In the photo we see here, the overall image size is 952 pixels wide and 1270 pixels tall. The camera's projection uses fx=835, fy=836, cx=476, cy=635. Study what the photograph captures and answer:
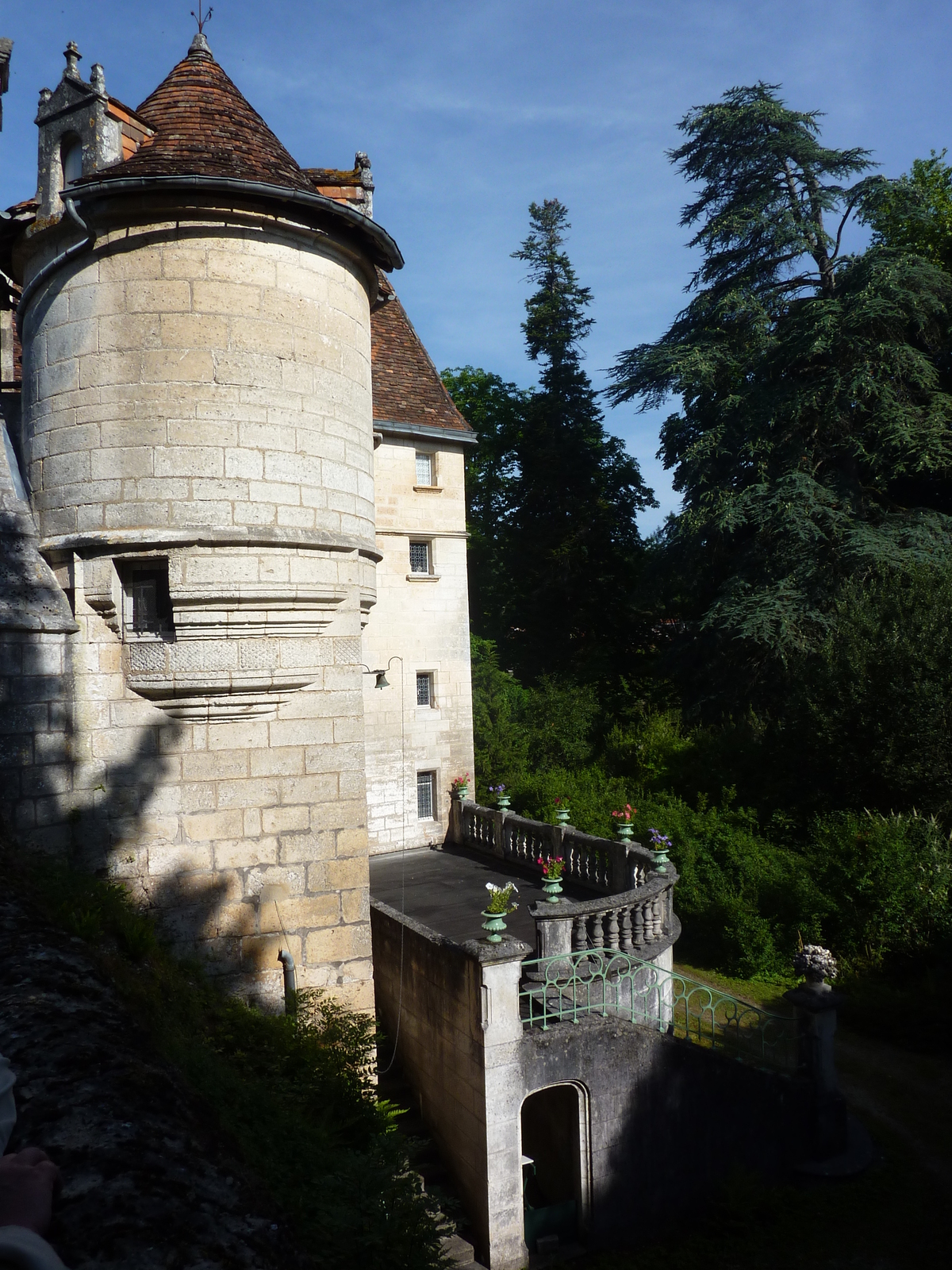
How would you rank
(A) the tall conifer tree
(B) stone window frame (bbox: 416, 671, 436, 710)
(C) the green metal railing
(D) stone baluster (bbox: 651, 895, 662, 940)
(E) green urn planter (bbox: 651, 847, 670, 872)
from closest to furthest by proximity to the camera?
(C) the green metal railing
(D) stone baluster (bbox: 651, 895, 662, 940)
(E) green urn planter (bbox: 651, 847, 670, 872)
(B) stone window frame (bbox: 416, 671, 436, 710)
(A) the tall conifer tree

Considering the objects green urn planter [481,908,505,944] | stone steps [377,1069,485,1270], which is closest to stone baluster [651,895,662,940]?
green urn planter [481,908,505,944]

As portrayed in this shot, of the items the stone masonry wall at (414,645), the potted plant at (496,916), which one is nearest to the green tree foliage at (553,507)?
the stone masonry wall at (414,645)

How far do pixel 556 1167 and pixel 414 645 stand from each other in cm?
997

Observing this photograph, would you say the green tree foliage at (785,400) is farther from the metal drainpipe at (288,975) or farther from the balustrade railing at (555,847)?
the metal drainpipe at (288,975)

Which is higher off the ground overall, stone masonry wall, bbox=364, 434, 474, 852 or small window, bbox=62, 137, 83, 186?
small window, bbox=62, 137, 83, 186

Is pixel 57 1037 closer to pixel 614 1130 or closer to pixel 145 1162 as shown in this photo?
pixel 145 1162

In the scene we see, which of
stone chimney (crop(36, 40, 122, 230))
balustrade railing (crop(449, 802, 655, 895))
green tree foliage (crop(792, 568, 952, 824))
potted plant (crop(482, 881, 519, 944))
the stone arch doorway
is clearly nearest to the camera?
stone chimney (crop(36, 40, 122, 230))

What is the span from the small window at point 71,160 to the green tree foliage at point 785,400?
1485 centimetres

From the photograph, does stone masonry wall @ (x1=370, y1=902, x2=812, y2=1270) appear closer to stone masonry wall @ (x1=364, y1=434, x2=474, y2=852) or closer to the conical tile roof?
stone masonry wall @ (x1=364, y1=434, x2=474, y2=852)

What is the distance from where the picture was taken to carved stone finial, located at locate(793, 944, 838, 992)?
1000cm

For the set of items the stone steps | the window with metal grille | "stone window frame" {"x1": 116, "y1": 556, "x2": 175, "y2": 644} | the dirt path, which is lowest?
the dirt path

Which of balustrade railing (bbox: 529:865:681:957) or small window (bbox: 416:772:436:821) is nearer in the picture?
balustrade railing (bbox: 529:865:681:957)

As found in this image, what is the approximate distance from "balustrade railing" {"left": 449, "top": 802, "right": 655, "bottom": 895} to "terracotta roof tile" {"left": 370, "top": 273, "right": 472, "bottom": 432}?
7.94m

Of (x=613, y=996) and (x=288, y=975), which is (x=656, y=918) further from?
(x=288, y=975)
